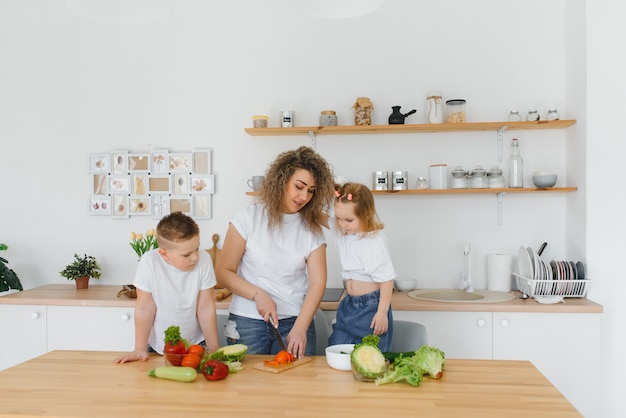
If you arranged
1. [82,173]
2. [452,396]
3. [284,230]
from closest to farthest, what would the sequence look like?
[452,396] < [284,230] < [82,173]

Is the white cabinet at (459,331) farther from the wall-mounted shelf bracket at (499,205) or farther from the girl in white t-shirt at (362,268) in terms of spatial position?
the wall-mounted shelf bracket at (499,205)

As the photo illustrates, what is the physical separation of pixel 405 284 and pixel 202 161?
4.82 feet

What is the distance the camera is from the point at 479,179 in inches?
132

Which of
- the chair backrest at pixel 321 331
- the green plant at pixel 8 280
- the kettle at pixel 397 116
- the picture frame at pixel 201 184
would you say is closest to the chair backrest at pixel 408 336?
the chair backrest at pixel 321 331

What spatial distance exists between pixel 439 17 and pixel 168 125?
181 centimetres

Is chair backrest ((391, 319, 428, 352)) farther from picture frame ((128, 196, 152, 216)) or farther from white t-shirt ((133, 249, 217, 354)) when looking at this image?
picture frame ((128, 196, 152, 216))

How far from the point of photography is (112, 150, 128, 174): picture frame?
3793mm

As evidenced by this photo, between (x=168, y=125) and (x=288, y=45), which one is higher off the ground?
(x=288, y=45)

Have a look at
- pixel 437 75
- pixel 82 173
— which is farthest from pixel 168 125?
pixel 437 75

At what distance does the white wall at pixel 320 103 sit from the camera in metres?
3.35

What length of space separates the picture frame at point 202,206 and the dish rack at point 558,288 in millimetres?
1915

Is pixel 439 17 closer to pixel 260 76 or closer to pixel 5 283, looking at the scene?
pixel 260 76

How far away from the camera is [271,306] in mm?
2199

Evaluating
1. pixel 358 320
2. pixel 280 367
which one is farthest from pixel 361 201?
pixel 280 367
